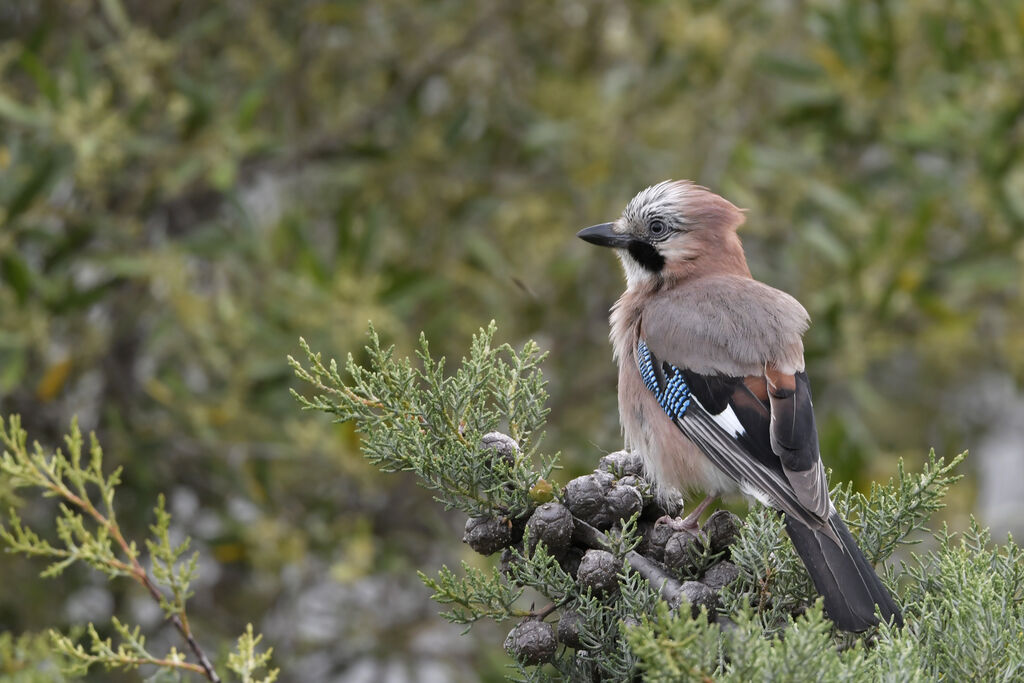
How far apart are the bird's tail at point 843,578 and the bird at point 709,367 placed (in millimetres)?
16

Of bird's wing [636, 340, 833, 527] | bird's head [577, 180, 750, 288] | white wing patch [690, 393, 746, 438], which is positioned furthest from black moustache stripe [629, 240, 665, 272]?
white wing patch [690, 393, 746, 438]

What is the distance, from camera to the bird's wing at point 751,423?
8.10 feet

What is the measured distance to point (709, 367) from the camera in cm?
286

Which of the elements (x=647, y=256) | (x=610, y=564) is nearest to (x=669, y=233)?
(x=647, y=256)

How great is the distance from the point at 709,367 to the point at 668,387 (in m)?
0.11

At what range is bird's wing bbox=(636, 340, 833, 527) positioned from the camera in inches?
97.2

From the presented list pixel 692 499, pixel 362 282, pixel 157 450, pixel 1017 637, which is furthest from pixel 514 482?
pixel 157 450

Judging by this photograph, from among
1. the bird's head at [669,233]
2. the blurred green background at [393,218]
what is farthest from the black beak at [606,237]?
the blurred green background at [393,218]

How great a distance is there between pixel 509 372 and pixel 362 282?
1.86 meters

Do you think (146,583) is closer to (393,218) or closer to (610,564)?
(610,564)

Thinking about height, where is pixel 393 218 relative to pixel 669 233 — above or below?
below

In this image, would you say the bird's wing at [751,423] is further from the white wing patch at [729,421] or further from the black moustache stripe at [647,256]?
the black moustache stripe at [647,256]

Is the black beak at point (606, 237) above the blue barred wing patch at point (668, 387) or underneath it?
above

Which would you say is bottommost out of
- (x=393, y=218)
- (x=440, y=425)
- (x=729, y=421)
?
(x=393, y=218)
